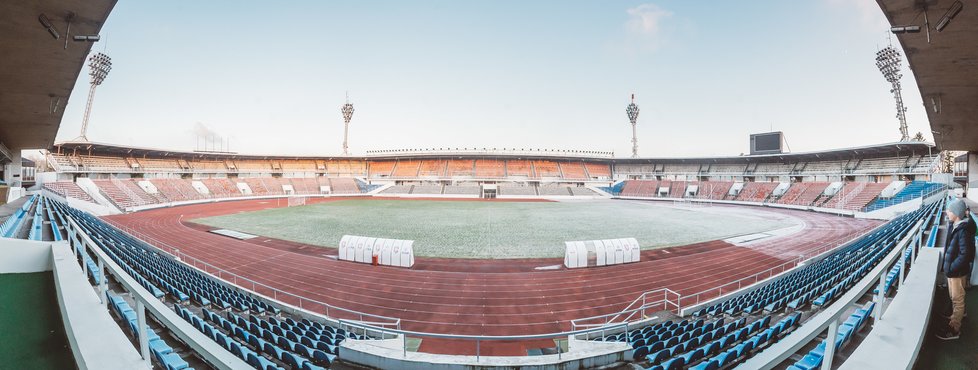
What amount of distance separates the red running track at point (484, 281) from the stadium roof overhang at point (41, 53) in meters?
7.92

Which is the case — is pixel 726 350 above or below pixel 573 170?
below

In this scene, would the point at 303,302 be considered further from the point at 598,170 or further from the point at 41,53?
the point at 598,170

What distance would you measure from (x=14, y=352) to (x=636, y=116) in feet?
270

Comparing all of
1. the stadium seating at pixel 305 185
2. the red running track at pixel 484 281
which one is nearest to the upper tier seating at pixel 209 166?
the stadium seating at pixel 305 185

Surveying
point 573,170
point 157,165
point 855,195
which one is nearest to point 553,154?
point 573,170

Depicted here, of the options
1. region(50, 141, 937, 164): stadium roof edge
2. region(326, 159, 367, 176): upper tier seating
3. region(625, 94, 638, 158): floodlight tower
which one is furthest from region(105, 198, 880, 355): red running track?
region(625, 94, 638, 158): floodlight tower

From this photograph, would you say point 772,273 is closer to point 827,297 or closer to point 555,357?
point 827,297

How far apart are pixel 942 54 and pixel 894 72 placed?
1974 inches

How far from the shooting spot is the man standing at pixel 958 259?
3.90 m

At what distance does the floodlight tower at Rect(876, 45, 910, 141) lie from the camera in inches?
1670

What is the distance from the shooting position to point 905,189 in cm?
3288

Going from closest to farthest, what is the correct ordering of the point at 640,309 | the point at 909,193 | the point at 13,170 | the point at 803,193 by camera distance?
the point at 640,309 → the point at 13,170 → the point at 909,193 → the point at 803,193

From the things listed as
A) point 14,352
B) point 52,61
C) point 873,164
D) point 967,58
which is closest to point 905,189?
point 873,164

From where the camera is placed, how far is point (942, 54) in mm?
10508
